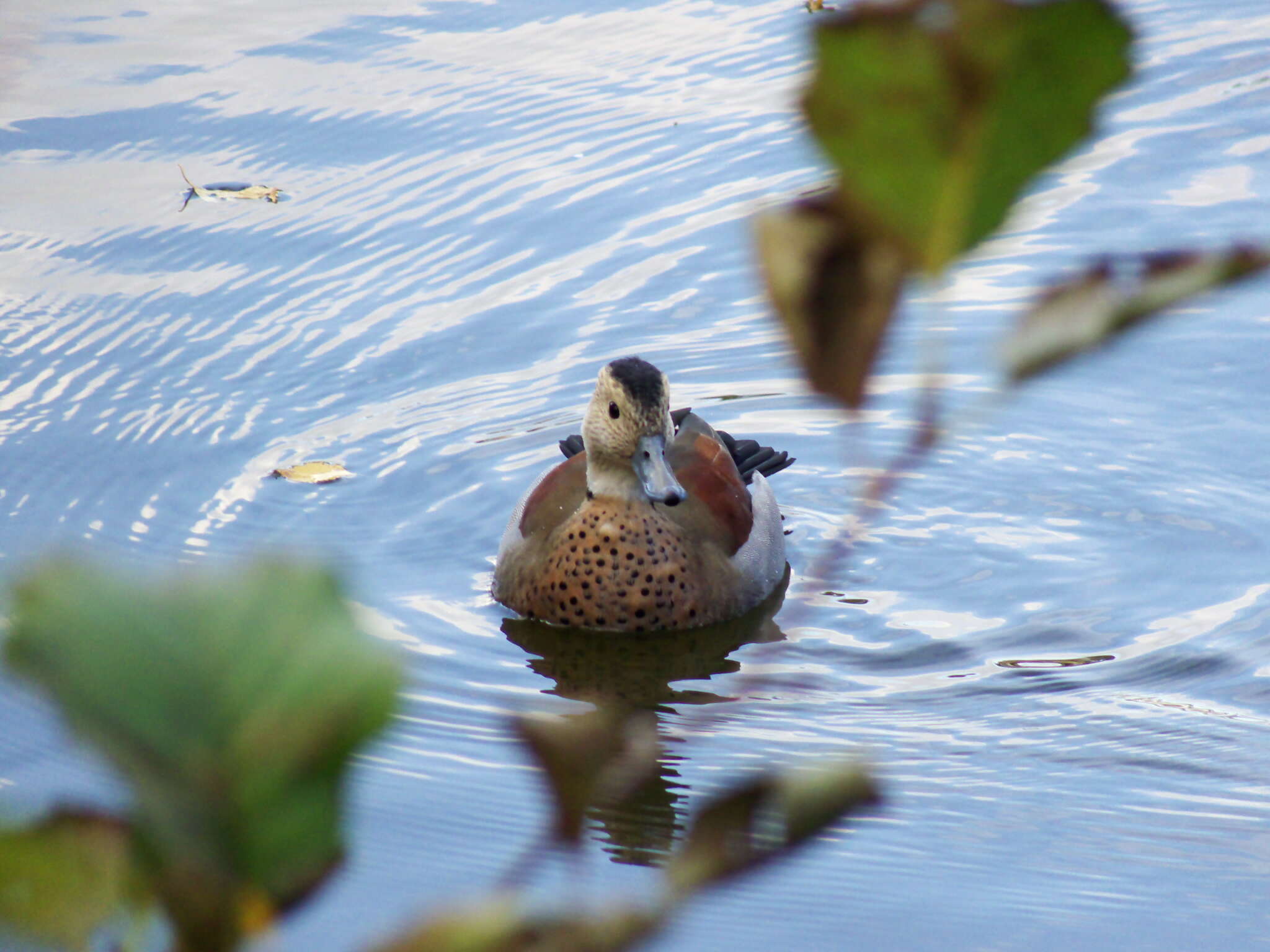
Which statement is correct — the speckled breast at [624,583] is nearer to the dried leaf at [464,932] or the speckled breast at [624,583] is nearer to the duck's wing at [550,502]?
the duck's wing at [550,502]

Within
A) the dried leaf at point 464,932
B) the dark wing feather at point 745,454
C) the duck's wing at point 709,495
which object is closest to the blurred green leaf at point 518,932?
the dried leaf at point 464,932

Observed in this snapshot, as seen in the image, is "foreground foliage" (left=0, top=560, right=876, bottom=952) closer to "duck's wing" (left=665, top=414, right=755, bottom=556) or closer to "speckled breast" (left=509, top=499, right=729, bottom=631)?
"speckled breast" (left=509, top=499, right=729, bottom=631)

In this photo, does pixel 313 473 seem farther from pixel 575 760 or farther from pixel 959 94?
pixel 959 94

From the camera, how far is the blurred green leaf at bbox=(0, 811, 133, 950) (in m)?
0.53

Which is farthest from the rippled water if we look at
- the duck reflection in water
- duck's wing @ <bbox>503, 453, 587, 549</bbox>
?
duck's wing @ <bbox>503, 453, 587, 549</bbox>

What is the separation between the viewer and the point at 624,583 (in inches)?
236

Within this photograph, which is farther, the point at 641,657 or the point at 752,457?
the point at 752,457

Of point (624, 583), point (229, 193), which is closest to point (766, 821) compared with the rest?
point (624, 583)

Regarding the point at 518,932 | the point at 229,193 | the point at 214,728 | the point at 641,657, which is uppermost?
the point at 214,728

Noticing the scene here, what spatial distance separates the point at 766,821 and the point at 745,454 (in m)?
6.31

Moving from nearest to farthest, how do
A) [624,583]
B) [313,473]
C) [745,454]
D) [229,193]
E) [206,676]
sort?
1. [206,676]
2. [624,583]
3. [745,454]
4. [313,473]
5. [229,193]

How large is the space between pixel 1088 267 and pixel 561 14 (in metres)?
11.1

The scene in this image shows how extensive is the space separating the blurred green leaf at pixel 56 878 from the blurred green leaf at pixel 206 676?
83 mm

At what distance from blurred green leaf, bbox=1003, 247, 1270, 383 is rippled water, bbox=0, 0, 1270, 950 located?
7.51 feet
